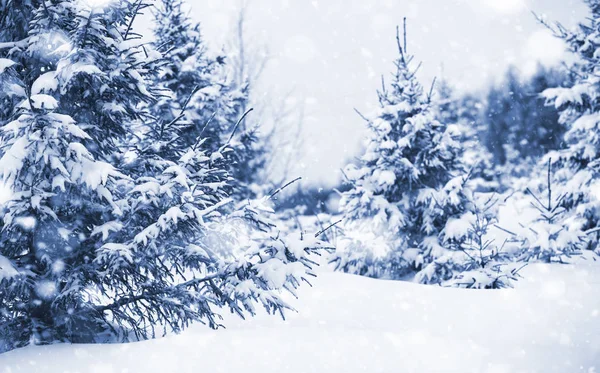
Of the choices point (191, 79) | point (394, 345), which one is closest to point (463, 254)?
point (394, 345)

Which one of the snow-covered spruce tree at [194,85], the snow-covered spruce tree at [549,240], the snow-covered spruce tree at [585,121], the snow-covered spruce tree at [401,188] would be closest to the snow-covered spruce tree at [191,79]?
the snow-covered spruce tree at [194,85]

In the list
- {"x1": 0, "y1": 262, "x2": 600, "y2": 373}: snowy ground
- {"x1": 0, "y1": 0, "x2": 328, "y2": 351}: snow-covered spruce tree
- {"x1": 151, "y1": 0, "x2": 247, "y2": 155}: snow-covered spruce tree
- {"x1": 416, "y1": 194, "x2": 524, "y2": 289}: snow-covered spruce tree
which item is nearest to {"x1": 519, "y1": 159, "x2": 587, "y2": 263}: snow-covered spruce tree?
{"x1": 416, "y1": 194, "x2": 524, "y2": 289}: snow-covered spruce tree

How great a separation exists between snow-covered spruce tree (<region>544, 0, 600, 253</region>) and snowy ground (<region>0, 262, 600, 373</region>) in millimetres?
6423

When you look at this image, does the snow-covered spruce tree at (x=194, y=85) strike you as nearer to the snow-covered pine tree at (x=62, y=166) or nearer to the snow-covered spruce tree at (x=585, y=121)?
the snow-covered pine tree at (x=62, y=166)

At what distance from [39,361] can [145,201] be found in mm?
1573

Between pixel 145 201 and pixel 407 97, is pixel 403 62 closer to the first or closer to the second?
pixel 407 97

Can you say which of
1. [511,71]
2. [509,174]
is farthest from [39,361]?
[511,71]

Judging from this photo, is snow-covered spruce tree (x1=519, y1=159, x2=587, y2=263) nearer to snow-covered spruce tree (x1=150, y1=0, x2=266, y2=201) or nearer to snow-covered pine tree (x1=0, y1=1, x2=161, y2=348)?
snow-covered spruce tree (x1=150, y1=0, x2=266, y2=201)

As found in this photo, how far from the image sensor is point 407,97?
9086 millimetres

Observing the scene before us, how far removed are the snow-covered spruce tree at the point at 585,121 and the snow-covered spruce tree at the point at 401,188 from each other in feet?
13.2

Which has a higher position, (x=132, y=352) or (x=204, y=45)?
(x=204, y=45)

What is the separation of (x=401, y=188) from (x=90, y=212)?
6660mm

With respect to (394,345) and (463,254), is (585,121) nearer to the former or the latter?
(463,254)

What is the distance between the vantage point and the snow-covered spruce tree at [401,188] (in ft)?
29.1
